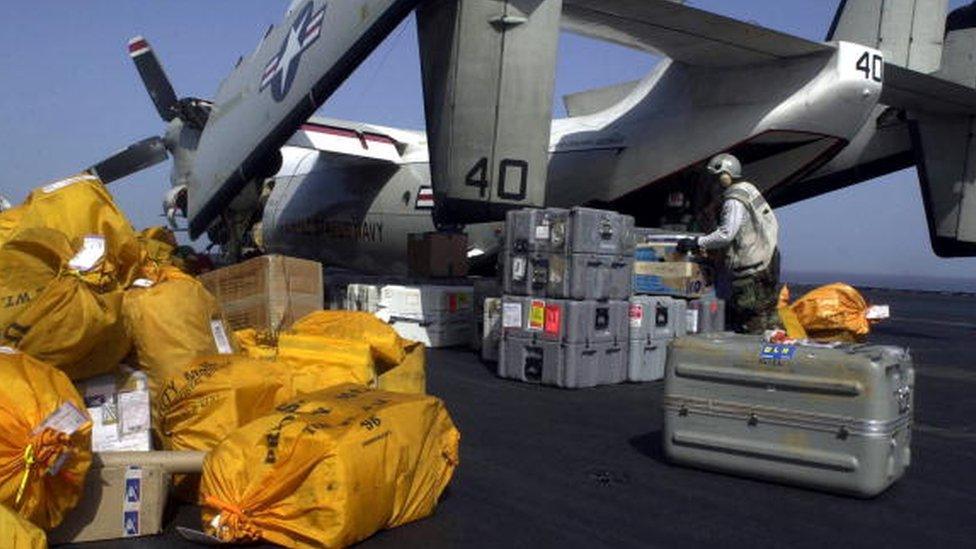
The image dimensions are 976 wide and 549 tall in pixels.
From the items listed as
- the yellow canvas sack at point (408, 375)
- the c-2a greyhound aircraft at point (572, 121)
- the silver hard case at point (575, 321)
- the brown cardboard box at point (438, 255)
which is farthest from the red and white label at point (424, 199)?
the yellow canvas sack at point (408, 375)

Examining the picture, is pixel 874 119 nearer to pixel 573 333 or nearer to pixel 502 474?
pixel 573 333

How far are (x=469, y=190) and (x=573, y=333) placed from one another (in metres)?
2.72

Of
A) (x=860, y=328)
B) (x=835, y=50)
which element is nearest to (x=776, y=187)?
(x=835, y=50)

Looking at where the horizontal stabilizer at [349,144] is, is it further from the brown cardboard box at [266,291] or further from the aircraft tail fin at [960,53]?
the aircraft tail fin at [960,53]

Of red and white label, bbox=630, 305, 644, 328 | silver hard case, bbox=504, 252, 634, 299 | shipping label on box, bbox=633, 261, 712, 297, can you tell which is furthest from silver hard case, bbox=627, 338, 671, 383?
shipping label on box, bbox=633, 261, 712, 297

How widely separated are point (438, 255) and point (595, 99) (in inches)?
220

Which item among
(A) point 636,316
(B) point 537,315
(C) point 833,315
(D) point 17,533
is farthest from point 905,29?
(D) point 17,533

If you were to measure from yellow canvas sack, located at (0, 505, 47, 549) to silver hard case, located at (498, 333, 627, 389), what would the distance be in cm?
466

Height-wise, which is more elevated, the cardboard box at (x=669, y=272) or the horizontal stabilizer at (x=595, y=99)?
the horizontal stabilizer at (x=595, y=99)

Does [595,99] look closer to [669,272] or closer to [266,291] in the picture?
[669,272]

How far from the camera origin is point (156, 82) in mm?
17906

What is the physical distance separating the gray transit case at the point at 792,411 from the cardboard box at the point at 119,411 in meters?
2.75

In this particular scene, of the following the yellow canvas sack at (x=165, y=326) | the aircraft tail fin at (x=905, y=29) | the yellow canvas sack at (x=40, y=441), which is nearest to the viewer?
the yellow canvas sack at (x=40, y=441)

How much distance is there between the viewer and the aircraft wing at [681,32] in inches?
365
